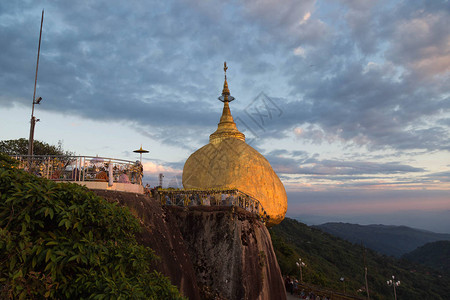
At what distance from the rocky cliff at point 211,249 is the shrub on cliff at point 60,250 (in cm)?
551

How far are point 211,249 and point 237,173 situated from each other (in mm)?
9923

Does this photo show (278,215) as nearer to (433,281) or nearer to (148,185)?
(148,185)

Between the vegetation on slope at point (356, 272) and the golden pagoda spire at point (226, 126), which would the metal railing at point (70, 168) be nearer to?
the golden pagoda spire at point (226, 126)

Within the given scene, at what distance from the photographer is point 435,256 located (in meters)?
114

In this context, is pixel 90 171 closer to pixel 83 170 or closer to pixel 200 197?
pixel 83 170

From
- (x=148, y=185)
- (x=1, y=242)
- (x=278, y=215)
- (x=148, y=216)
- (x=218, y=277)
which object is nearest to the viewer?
(x=1, y=242)

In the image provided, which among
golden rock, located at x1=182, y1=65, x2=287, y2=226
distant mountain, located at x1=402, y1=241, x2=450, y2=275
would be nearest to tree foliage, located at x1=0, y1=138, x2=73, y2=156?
golden rock, located at x1=182, y1=65, x2=287, y2=226

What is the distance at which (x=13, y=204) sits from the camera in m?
5.33

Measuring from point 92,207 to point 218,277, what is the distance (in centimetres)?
1017

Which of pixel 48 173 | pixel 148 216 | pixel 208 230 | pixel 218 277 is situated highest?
pixel 48 173

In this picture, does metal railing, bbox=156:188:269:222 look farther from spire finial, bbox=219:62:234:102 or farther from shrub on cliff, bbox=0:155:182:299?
spire finial, bbox=219:62:234:102

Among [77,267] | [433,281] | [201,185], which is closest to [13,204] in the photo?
[77,267]

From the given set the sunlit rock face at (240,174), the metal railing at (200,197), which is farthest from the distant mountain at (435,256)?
the metal railing at (200,197)

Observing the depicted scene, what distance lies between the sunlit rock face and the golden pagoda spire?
201 centimetres
